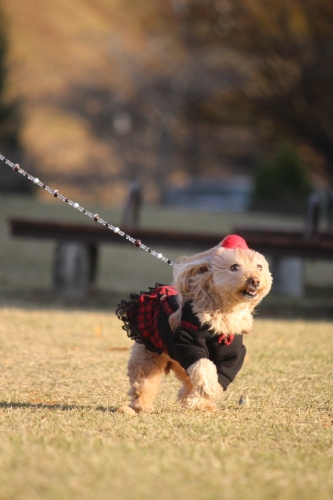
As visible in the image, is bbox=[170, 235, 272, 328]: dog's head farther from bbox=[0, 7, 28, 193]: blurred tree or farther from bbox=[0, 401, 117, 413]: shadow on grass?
bbox=[0, 7, 28, 193]: blurred tree

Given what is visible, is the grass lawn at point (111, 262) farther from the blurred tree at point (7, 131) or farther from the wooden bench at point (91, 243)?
the blurred tree at point (7, 131)

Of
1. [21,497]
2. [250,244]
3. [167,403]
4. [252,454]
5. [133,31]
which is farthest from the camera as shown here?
[133,31]

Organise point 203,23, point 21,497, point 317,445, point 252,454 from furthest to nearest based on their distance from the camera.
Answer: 1. point 203,23
2. point 317,445
3. point 252,454
4. point 21,497

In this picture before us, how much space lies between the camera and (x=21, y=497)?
2.42 m

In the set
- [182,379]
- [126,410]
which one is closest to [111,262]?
[182,379]

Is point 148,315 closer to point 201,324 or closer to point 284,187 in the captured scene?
point 201,324

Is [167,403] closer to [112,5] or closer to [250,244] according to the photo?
[250,244]

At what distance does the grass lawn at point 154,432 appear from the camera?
2562 mm

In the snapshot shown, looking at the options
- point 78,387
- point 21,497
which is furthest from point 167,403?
point 21,497

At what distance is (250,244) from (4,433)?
527 centimetres

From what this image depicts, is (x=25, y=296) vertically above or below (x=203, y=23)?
below

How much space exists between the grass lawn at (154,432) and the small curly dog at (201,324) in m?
0.15

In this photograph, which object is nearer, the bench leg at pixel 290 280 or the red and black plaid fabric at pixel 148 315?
the red and black plaid fabric at pixel 148 315

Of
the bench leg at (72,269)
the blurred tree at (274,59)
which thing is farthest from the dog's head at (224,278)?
the blurred tree at (274,59)
